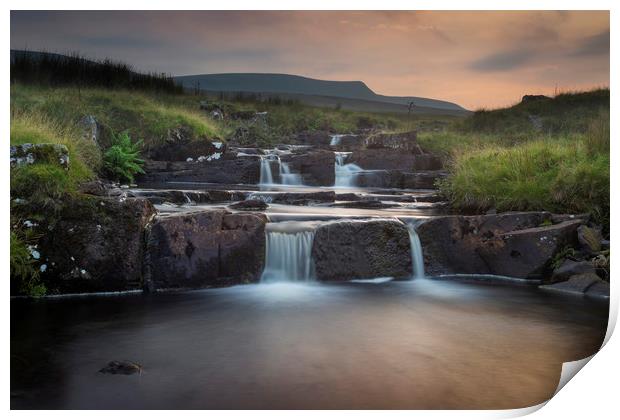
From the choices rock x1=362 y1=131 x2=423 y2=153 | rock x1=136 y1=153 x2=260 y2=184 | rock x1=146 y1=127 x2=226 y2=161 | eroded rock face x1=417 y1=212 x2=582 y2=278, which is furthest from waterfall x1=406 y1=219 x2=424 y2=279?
rock x1=362 y1=131 x2=423 y2=153

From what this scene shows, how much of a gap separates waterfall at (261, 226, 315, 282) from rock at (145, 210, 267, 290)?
0.11m

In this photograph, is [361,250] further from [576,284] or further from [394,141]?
[394,141]

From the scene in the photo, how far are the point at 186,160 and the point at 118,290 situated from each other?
6508 mm

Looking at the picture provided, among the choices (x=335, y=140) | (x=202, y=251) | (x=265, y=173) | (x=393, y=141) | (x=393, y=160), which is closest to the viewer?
(x=202, y=251)

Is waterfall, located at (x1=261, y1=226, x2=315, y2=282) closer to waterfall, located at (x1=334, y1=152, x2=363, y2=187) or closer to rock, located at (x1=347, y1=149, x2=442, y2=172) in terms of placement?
waterfall, located at (x1=334, y1=152, x2=363, y2=187)

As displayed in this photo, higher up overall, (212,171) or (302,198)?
(212,171)

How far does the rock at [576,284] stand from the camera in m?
5.90

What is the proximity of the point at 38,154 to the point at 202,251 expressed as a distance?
1.82 metres

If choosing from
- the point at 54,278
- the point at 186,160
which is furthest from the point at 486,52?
the point at 186,160

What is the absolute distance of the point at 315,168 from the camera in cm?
1149

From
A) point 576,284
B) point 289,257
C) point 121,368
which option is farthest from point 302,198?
point 121,368

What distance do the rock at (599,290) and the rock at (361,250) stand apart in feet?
5.62

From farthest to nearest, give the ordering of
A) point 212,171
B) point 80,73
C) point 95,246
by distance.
→ 1. point 212,171
2. point 80,73
3. point 95,246

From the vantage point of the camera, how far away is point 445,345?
4.31 m
